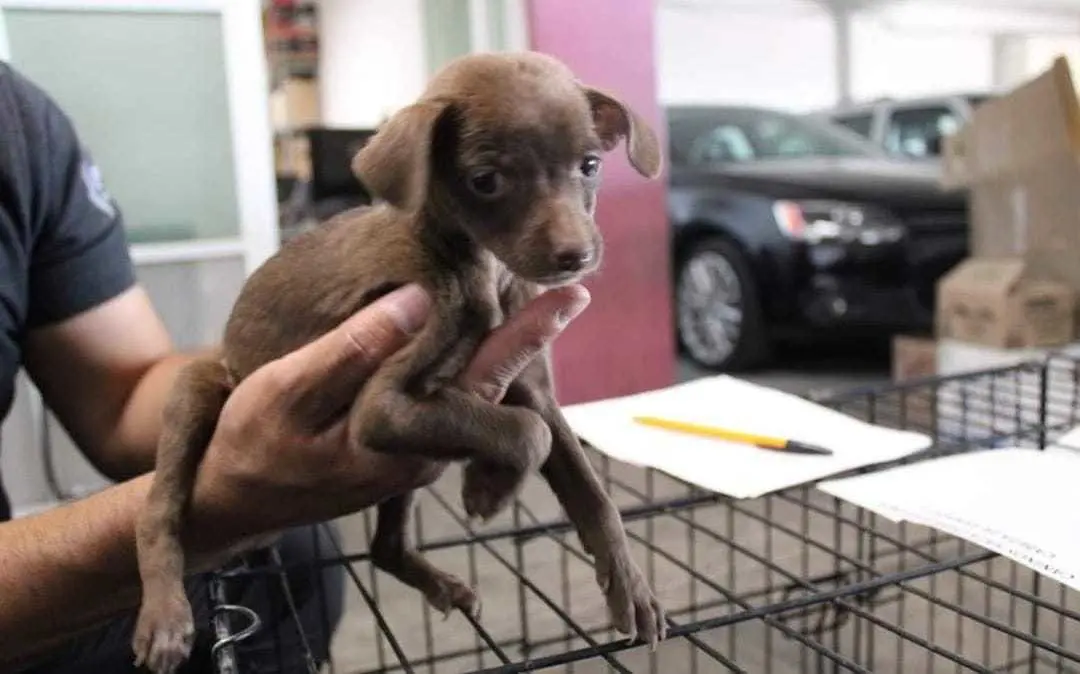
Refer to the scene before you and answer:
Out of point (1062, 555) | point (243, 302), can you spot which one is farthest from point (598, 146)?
point (1062, 555)

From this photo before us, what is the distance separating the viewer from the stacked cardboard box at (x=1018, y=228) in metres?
2.91

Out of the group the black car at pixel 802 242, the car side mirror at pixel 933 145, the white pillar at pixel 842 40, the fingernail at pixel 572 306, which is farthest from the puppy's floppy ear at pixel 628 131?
the white pillar at pixel 842 40

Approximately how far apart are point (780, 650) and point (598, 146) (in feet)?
4.46

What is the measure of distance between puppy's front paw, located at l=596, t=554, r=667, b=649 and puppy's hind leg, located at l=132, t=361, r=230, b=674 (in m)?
0.37

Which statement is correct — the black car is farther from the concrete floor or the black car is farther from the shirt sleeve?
the shirt sleeve

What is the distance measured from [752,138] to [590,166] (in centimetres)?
406

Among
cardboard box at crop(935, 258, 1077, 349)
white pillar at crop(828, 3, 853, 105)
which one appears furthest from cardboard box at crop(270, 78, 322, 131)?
cardboard box at crop(935, 258, 1077, 349)

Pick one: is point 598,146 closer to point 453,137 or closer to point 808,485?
point 453,137

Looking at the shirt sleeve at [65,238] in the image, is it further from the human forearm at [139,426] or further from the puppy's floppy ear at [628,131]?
the puppy's floppy ear at [628,131]

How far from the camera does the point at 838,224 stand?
395 cm

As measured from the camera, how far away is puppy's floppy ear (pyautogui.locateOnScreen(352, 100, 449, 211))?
29.3 inches

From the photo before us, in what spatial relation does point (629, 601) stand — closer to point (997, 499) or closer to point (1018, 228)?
point (997, 499)

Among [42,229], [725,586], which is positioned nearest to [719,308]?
[725,586]

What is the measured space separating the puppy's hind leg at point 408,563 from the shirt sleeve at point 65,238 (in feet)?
2.10
